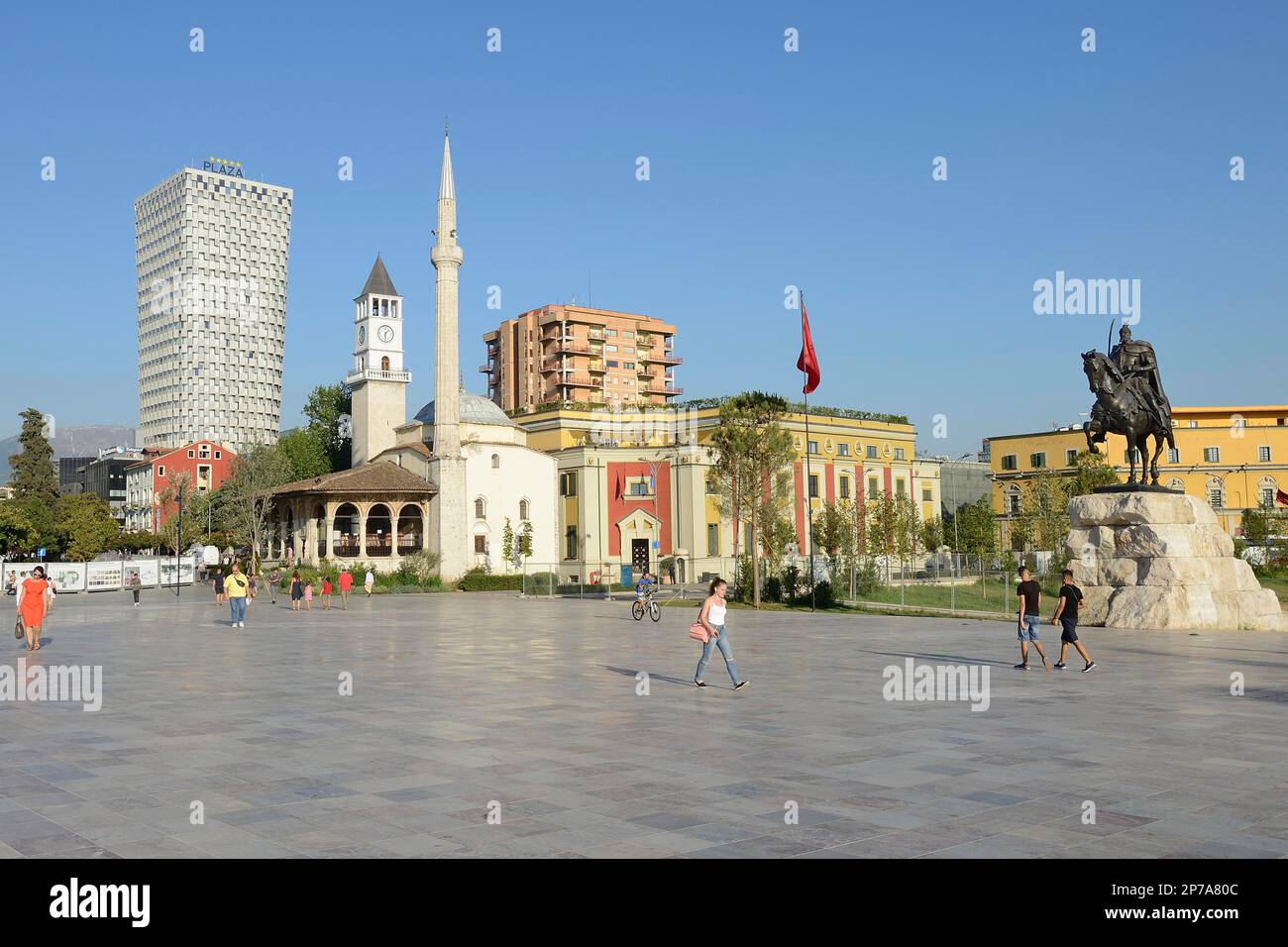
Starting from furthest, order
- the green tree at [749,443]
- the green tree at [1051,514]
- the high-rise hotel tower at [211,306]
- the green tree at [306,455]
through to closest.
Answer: the high-rise hotel tower at [211,306] → the green tree at [306,455] → the green tree at [1051,514] → the green tree at [749,443]

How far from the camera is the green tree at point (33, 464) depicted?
84.8 m

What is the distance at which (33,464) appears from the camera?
85500 mm

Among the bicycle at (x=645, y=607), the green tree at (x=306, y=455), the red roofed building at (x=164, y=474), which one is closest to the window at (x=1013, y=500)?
the green tree at (x=306, y=455)

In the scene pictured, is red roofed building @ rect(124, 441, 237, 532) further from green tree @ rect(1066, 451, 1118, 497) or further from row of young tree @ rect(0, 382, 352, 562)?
green tree @ rect(1066, 451, 1118, 497)

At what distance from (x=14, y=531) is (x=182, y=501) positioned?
47.8 feet

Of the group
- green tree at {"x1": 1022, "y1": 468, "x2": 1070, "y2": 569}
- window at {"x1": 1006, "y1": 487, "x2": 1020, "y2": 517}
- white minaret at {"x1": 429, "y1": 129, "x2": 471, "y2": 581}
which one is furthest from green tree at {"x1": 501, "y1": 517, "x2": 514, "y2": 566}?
window at {"x1": 1006, "y1": 487, "x2": 1020, "y2": 517}

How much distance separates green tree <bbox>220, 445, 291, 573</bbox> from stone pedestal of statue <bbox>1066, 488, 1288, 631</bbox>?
5377 centimetres

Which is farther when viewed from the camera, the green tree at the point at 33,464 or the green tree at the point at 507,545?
the green tree at the point at 33,464

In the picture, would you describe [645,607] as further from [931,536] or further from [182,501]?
[182,501]

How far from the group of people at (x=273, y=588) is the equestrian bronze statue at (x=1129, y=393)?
21.5 metres

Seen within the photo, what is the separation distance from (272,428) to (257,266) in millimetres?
23813

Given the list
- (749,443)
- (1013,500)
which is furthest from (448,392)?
(1013,500)

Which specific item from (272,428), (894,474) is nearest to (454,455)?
(894,474)

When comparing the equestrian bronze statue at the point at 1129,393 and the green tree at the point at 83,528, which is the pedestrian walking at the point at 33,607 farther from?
the green tree at the point at 83,528
